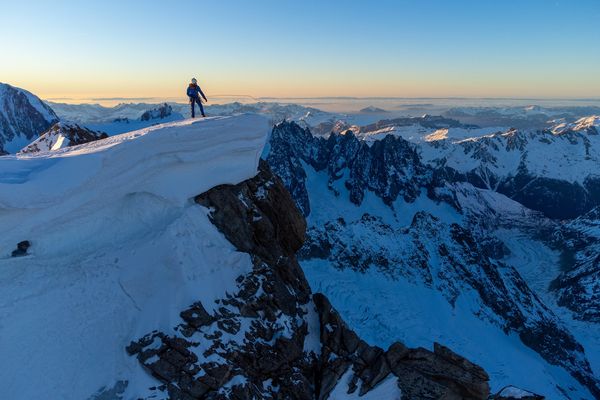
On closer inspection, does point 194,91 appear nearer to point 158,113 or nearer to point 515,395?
point 515,395

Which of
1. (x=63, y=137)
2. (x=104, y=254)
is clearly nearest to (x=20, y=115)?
(x=63, y=137)

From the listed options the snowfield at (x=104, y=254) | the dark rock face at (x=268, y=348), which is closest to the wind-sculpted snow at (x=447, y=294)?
the dark rock face at (x=268, y=348)

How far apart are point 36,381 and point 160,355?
5.74m

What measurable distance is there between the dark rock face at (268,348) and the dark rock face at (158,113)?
12978cm

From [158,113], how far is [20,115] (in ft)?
212

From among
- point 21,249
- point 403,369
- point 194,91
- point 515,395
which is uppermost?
point 194,91

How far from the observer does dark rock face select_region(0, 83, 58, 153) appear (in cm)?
16393

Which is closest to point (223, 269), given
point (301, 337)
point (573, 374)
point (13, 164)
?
point (301, 337)

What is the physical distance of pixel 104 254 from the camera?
2572 cm

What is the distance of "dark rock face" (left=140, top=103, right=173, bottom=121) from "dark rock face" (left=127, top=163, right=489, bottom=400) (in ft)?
426

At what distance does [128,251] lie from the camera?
26.2 metres

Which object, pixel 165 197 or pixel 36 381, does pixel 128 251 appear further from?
pixel 36 381

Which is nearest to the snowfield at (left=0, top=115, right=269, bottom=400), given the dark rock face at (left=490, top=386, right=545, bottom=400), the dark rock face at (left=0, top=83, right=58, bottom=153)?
the dark rock face at (left=490, top=386, right=545, bottom=400)

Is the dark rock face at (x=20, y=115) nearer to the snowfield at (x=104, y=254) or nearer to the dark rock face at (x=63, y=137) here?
the dark rock face at (x=63, y=137)
